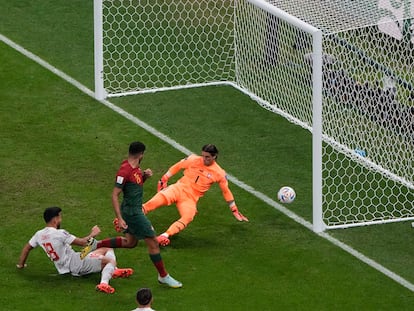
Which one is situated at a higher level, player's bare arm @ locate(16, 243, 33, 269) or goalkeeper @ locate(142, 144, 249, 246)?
goalkeeper @ locate(142, 144, 249, 246)

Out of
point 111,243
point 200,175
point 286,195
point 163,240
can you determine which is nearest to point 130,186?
point 111,243

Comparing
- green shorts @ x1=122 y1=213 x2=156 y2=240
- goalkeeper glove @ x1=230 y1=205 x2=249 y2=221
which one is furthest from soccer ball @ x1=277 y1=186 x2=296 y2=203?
green shorts @ x1=122 y1=213 x2=156 y2=240

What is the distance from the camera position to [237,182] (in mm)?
18828

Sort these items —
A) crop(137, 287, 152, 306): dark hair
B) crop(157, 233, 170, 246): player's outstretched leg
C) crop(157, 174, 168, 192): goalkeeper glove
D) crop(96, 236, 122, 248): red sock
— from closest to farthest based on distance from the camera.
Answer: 1. crop(137, 287, 152, 306): dark hair
2. crop(96, 236, 122, 248): red sock
3. crop(157, 233, 170, 246): player's outstretched leg
4. crop(157, 174, 168, 192): goalkeeper glove

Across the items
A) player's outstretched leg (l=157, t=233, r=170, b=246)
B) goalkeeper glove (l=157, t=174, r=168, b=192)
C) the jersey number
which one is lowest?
player's outstretched leg (l=157, t=233, r=170, b=246)

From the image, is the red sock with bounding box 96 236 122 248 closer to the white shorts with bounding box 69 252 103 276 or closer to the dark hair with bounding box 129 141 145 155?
the white shorts with bounding box 69 252 103 276

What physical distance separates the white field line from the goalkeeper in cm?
85

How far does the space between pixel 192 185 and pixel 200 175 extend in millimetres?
161

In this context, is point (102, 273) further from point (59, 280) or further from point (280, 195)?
point (280, 195)

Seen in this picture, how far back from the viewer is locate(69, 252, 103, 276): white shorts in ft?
51.7

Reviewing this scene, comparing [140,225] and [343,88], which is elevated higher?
[343,88]

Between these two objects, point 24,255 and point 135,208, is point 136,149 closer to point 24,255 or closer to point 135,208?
point 135,208

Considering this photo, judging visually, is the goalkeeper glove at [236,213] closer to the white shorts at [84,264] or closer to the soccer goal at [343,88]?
the soccer goal at [343,88]

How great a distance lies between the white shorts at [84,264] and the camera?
15.8 metres
